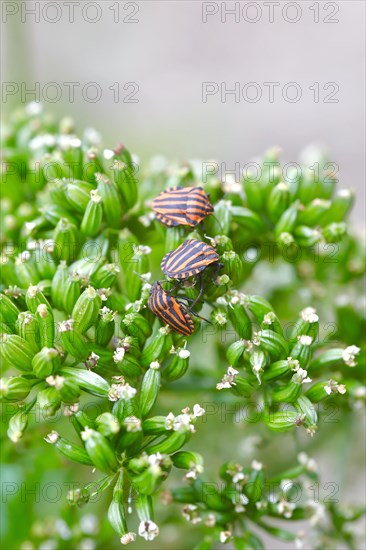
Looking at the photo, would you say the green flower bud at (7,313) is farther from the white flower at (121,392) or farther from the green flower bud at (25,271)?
the white flower at (121,392)

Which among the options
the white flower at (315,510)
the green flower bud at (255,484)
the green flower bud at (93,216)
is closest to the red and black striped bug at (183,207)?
the green flower bud at (93,216)

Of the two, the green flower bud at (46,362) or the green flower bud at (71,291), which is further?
the green flower bud at (71,291)

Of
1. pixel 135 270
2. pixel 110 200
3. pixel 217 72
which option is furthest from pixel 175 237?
pixel 217 72

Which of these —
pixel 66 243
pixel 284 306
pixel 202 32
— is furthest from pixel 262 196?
pixel 202 32

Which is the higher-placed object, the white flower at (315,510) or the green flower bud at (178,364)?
the green flower bud at (178,364)

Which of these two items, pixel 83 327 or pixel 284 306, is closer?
pixel 83 327

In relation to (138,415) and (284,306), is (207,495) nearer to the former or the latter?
(138,415)

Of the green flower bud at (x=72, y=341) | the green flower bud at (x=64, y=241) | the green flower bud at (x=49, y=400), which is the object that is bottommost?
the green flower bud at (x=49, y=400)
